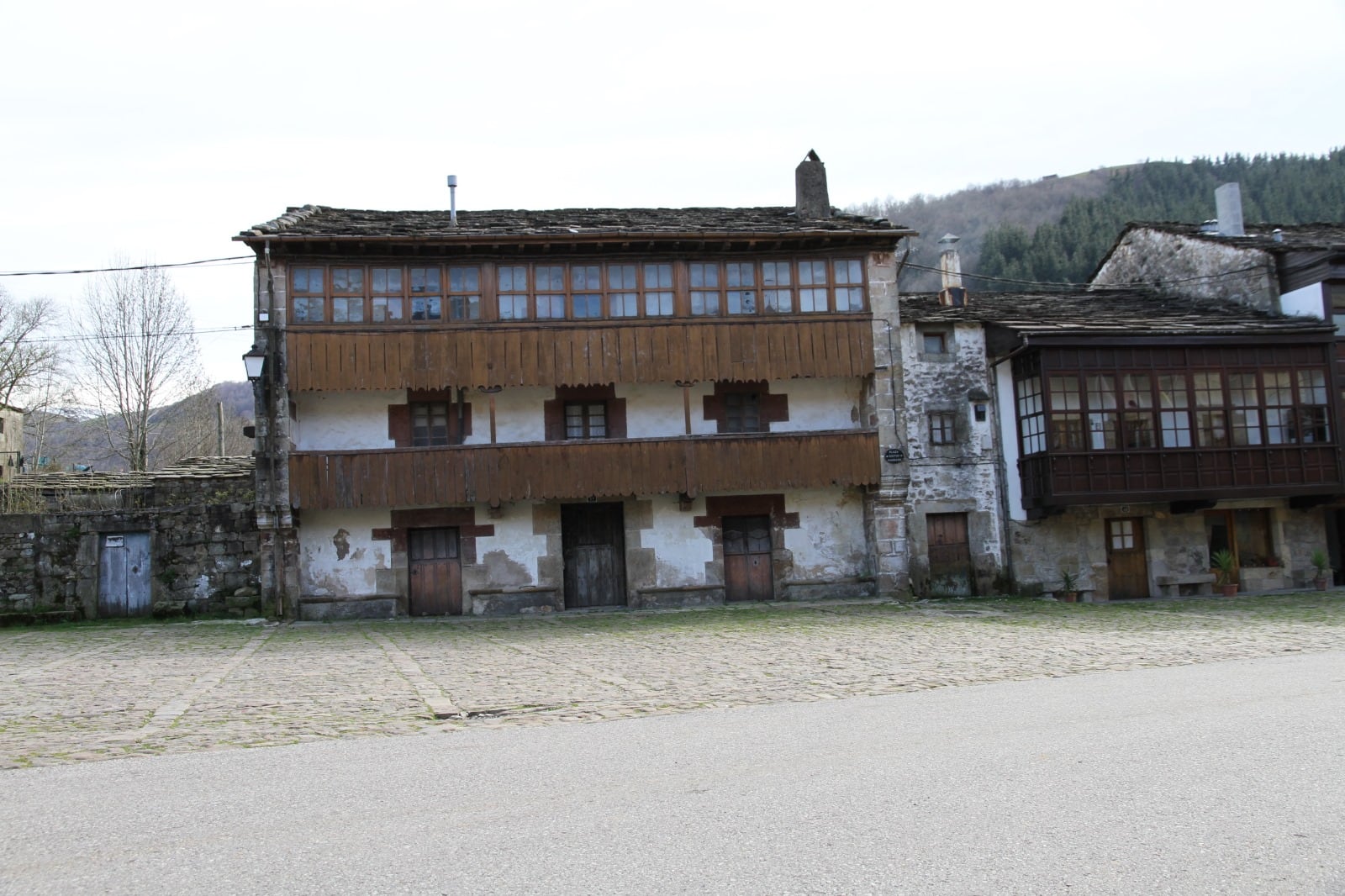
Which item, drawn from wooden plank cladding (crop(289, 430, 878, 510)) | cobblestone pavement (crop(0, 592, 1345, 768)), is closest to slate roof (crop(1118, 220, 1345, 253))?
cobblestone pavement (crop(0, 592, 1345, 768))

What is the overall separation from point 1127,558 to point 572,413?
12962 mm

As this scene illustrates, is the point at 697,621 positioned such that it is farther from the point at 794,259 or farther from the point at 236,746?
the point at 236,746

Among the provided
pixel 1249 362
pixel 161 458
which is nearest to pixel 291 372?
pixel 1249 362

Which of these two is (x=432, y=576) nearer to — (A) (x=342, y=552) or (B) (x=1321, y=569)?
(A) (x=342, y=552)

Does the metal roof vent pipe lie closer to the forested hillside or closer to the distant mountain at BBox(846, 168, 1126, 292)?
the forested hillside

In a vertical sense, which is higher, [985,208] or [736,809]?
[985,208]

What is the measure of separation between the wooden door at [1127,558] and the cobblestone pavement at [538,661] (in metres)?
2.75

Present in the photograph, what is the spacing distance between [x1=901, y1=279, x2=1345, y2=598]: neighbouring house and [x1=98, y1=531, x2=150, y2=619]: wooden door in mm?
15985

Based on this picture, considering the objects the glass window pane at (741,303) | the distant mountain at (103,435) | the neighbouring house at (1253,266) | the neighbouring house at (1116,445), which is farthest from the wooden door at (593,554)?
the distant mountain at (103,435)

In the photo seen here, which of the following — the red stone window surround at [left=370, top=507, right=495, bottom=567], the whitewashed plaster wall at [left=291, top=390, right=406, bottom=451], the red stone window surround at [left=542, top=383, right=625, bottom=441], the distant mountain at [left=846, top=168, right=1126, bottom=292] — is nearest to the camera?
the whitewashed plaster wall at [left=291, top=390, right=406, bottom=451]

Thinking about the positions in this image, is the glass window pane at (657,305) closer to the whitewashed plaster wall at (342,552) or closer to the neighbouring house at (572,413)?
the neighbouring house at (572,413)

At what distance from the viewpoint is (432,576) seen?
22.1 meters

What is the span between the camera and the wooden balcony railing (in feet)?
73.4

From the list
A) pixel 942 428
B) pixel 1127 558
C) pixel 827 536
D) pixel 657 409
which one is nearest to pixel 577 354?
pixel 657 409
